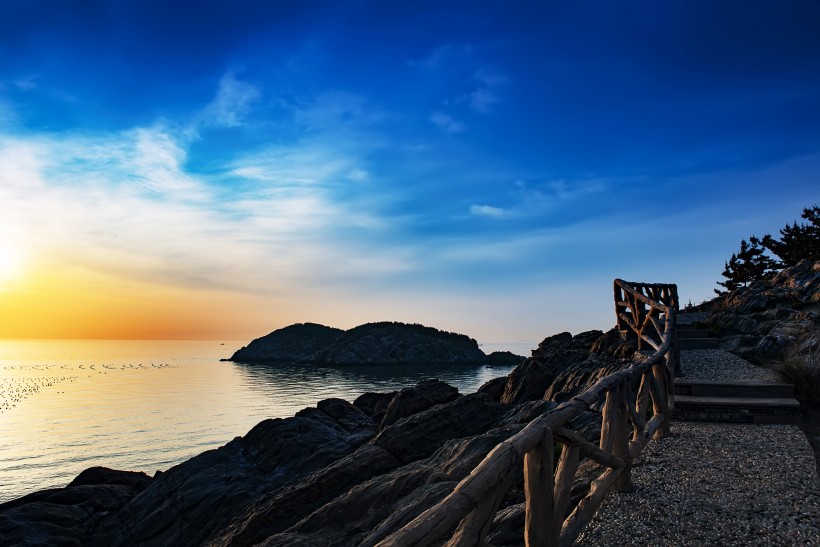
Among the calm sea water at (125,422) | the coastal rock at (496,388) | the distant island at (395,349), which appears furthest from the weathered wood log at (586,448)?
the distant island at (395,349)

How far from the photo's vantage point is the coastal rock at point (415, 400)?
Answer: 24.1 m

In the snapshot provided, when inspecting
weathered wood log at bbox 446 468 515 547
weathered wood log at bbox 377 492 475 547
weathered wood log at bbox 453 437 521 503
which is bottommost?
weathered wood log at bbox 446 468 515 547

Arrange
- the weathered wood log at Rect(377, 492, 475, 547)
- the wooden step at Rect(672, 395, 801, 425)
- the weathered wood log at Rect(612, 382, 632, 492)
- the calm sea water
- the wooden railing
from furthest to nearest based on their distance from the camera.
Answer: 1. the calm sea water
2. the wooden step at Rect(672, 395, 801, 425)
3. the weathered wood log at Rect(612, 382, 632, 492)
4. the wooden railing
5. the weathered wood log at Rect(377, 492, 475, 547)

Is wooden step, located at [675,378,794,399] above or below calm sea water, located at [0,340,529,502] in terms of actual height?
above

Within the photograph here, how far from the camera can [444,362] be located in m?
149

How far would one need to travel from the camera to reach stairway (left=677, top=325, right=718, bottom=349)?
912 inches

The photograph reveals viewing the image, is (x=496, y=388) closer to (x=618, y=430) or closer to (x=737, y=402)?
(x=737, y=402)

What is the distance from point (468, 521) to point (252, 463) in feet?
67.1

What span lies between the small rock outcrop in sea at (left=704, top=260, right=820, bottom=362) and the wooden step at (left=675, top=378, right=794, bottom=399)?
3958mm

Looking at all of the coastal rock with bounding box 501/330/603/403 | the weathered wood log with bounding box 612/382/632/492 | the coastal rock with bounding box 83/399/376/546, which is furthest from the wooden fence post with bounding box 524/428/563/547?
the coastal rock with bounding box 501/330/603/403

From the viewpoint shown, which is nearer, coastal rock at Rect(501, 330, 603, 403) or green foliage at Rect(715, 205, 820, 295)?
coastal rock at Rect(501, 330, 603, 403)

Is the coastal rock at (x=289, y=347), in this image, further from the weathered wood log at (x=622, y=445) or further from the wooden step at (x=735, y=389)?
the weathered wood log at (x=622, y=445)

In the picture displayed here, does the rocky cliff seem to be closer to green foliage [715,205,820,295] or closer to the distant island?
green foliage [715,205,820,295]

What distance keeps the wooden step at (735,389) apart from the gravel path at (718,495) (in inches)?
78.6
